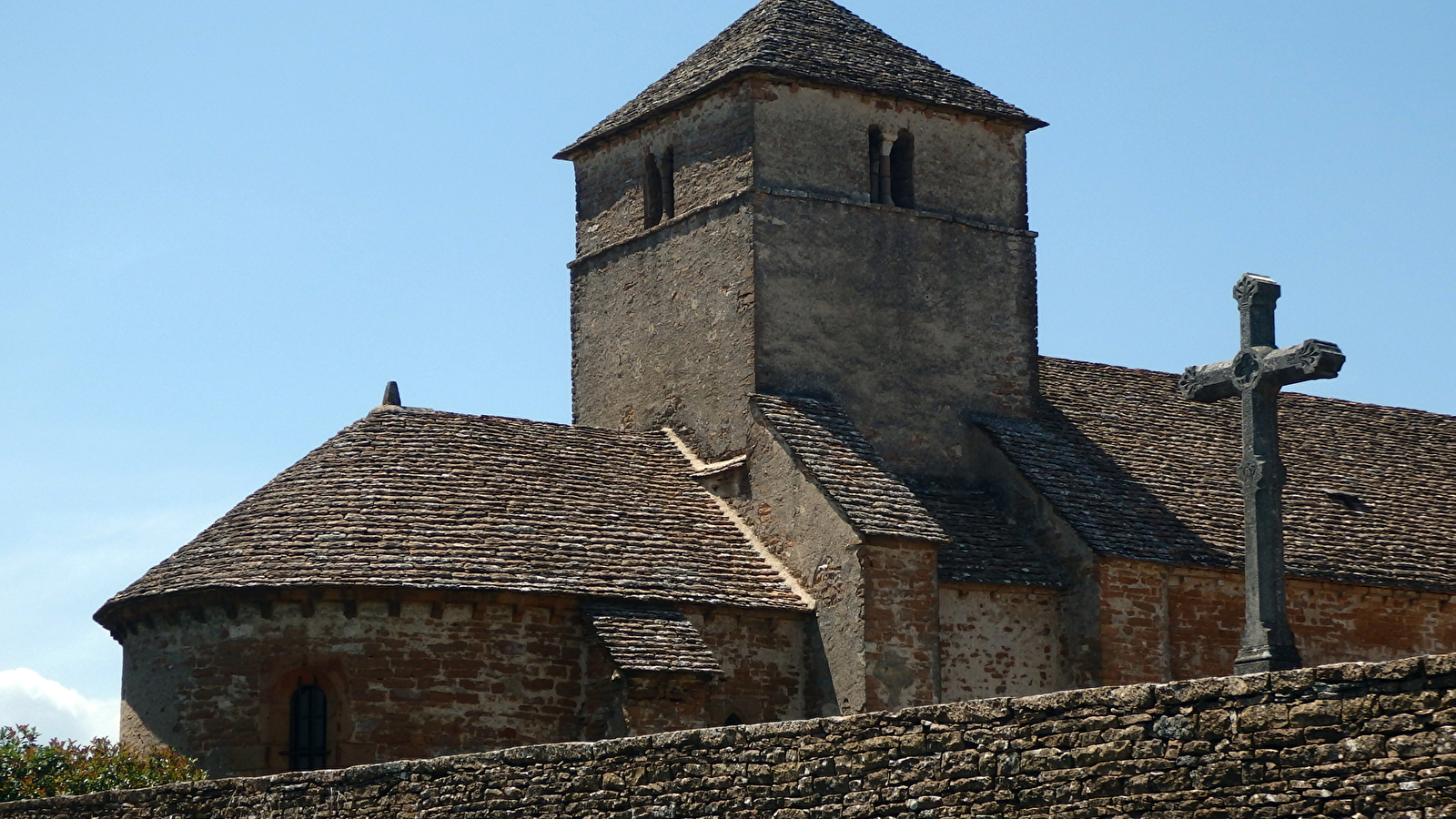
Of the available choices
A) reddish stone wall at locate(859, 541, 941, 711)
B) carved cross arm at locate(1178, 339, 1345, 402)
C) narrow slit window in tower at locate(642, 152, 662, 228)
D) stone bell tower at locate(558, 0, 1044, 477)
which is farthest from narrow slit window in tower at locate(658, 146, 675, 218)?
carved cross arm at locate(1178, 339, 1345, 402)

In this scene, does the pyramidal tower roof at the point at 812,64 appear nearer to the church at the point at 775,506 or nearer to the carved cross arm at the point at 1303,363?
the church at the point at 775,506

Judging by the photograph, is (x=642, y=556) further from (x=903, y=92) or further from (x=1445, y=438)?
(x=1445, y=438)

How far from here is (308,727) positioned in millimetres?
21469

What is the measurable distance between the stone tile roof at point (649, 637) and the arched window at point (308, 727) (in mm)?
2976

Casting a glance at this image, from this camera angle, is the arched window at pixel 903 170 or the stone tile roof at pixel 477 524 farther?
the arched window at pixel 903 170

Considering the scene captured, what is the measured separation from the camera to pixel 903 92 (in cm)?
2683

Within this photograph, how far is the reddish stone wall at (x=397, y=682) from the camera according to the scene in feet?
69.6

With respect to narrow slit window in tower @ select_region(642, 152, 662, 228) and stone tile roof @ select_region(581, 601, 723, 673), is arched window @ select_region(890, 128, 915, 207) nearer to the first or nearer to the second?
narrow slit window in tower @ select_region(642, 152, 662, 228)

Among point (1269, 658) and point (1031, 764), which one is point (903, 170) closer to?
point (1269, 658)

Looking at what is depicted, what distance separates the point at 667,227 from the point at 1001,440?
5.25 meters

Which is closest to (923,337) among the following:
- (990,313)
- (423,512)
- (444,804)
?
(990,313)

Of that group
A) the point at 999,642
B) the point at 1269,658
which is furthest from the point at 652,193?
the point at 1269,658

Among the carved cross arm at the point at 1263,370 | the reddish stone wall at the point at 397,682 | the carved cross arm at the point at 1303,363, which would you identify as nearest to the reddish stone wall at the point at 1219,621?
the reddish stone wall at the point at 397,682

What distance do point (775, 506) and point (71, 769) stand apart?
8617mm
